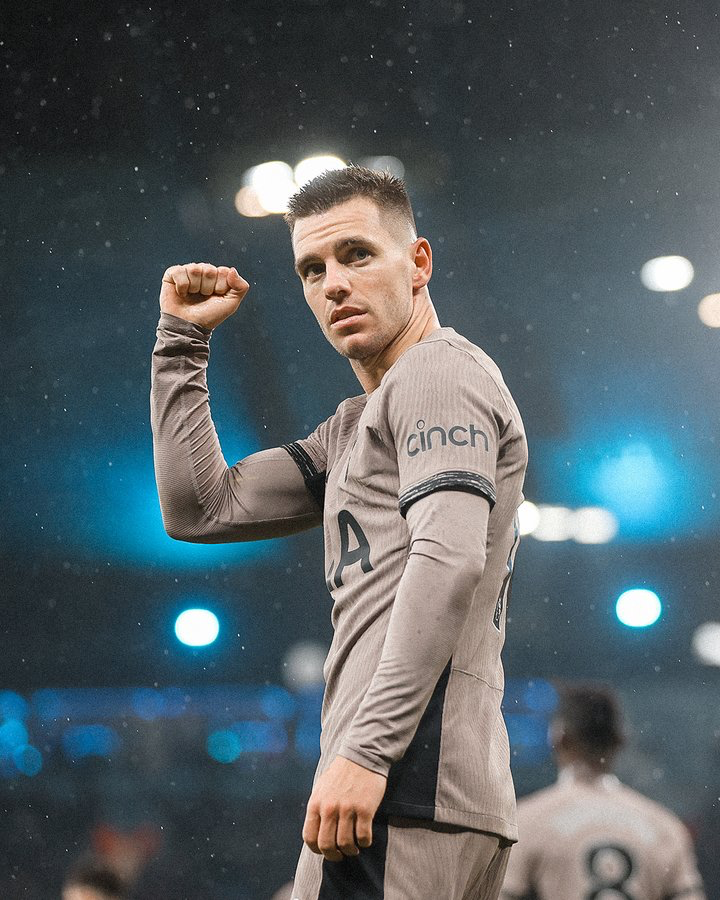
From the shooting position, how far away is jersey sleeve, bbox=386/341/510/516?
28.2 inches

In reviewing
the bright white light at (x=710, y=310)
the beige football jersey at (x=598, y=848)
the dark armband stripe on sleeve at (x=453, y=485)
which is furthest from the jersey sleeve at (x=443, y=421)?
the bright white light at (x=710, y=310)

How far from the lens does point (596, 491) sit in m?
1.76

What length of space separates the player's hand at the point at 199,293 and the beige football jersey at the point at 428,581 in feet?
0.63

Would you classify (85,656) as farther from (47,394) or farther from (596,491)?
(596,491)

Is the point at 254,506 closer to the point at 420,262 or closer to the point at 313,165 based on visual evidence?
the point at 420,262

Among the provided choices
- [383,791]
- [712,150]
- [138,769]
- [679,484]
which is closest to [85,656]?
[138,769]

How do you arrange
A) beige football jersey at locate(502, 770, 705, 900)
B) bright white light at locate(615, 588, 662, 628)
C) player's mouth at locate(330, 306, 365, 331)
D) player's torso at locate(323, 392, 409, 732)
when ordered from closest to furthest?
player's torso at locate(323, 392, 409, 732) < player's mouth at locate(330, 306, 365, 331) < beige football jersey at locate(502, 770, 705, 900) < bright white light at locate(615, 588, 662, 628)

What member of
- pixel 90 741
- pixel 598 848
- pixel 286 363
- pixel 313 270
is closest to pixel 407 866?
pixel 313 270

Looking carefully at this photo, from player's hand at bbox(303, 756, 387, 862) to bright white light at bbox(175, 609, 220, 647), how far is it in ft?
3.97

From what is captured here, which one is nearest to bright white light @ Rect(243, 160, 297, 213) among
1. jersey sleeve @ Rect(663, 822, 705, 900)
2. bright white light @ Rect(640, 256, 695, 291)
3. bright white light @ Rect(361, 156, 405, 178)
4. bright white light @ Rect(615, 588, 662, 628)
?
bright white light @ Rect(361, 156, 405, 178)

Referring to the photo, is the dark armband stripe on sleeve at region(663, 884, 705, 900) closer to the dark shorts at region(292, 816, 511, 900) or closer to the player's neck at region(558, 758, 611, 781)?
the player's neck at region(558, 758, 611, 781)

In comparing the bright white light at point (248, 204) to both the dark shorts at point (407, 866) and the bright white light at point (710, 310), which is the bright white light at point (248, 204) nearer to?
the bright white light at point (710, 310)

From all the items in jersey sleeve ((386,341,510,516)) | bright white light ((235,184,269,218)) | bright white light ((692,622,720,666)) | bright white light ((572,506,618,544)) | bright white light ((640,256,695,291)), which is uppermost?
bright white light ((235,184,269,218))

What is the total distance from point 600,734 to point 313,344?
90 cm
